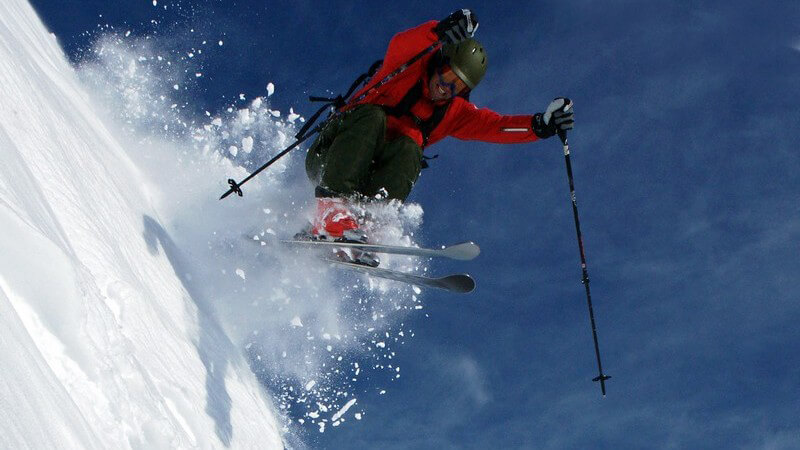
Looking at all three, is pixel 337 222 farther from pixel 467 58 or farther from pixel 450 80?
pixel 467 58

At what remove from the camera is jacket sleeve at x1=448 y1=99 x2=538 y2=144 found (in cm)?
771

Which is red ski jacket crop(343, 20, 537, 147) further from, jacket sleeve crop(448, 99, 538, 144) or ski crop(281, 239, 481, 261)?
ski crop(281, 239, 481, 261)

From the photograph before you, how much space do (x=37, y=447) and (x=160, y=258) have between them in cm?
498

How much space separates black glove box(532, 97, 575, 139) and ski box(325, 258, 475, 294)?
7.25 feet

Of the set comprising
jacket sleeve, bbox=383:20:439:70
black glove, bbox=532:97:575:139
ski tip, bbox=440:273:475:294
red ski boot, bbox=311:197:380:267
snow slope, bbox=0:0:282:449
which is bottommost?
snow slope, bbox=0:0:282:449

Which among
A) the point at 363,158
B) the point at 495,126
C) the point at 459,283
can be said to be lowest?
the point at 459,283

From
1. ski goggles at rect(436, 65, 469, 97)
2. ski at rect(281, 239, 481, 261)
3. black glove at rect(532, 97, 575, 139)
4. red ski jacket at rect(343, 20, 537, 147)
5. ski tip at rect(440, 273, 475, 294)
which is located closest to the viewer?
ski at rect(281, 239, 481, 261)

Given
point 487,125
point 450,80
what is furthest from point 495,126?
point 450,80

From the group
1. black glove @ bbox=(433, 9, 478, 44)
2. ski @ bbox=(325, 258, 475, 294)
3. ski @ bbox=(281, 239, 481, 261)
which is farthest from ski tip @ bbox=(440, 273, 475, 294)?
black glove @ bbox=(433, 9, 478, 44)

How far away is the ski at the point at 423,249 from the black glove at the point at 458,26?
7.55 ft

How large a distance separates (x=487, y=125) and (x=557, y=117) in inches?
37.3

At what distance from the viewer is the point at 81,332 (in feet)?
7.83

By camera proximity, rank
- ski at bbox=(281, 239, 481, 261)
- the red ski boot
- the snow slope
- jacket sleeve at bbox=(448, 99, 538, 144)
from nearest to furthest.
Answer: the snow slope
ski at bbox=(281, 239, 481, 261)
the red ski boot
jacket sleeve at bbox=(448, 99, 538, 144)

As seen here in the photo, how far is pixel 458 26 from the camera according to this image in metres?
6.53
